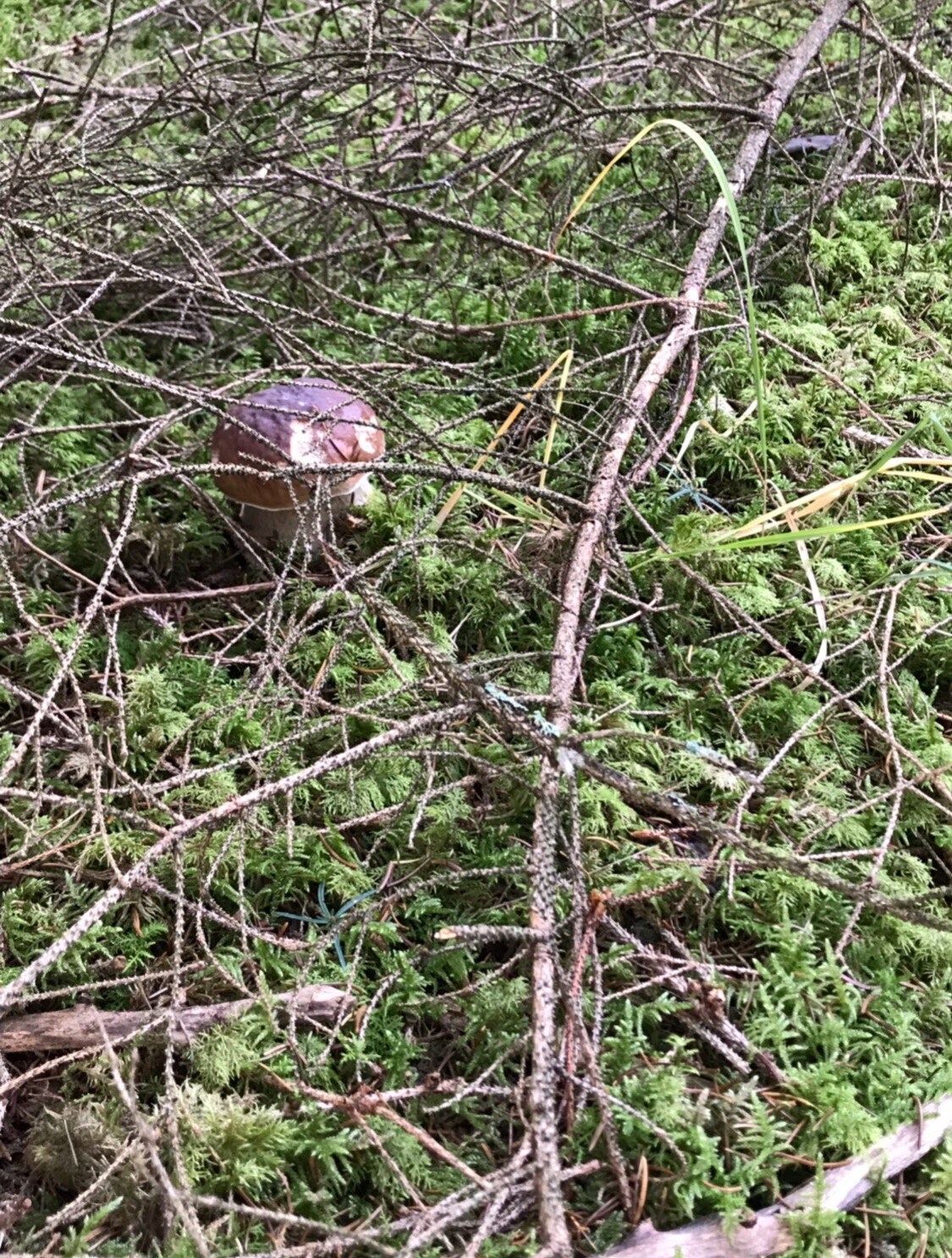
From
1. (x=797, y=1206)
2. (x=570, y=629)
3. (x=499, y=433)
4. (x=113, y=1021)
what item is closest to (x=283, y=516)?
(x=499, y=433)

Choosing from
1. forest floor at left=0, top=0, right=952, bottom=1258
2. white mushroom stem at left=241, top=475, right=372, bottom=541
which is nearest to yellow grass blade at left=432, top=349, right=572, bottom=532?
forest floor at left=0, top=0, right=952, bottom=1258

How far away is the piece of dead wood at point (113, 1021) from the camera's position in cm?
150

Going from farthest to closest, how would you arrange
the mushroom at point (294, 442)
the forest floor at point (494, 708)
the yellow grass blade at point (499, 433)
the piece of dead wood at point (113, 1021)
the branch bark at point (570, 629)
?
the yellow grass blade at point (499, 433)
the mushroom at point (294, 442)
the piece of dead wood at point (113, 1021)
the forest floor at point (494, 708)
the branch bark at point (570, 629)

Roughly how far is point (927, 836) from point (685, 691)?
0.55 m

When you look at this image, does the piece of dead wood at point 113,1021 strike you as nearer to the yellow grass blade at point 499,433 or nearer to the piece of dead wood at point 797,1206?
the piece of dead wood at point 797,1206

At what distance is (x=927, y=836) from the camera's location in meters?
1.75

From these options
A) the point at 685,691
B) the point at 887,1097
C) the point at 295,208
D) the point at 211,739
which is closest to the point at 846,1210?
the point at 887,1097

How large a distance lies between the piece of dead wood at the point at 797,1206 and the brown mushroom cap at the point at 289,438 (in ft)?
5.54

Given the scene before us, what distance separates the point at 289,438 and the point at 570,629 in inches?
38.9

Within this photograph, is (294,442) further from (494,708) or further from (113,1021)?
(113,1021)

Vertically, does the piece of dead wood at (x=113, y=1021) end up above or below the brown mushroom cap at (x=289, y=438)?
below

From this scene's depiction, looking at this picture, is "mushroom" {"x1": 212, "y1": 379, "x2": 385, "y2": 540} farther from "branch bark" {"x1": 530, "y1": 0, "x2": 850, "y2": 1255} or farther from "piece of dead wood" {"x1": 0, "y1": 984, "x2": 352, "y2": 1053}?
"piece of dead wood" {"x1": 0, "y1": 984, "x2": 352, "y2": 1053}

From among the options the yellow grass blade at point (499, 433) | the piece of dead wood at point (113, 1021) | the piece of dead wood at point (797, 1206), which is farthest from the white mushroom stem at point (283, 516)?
the piece of dead wood at point (797, 1206)

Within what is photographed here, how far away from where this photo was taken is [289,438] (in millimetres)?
2244
